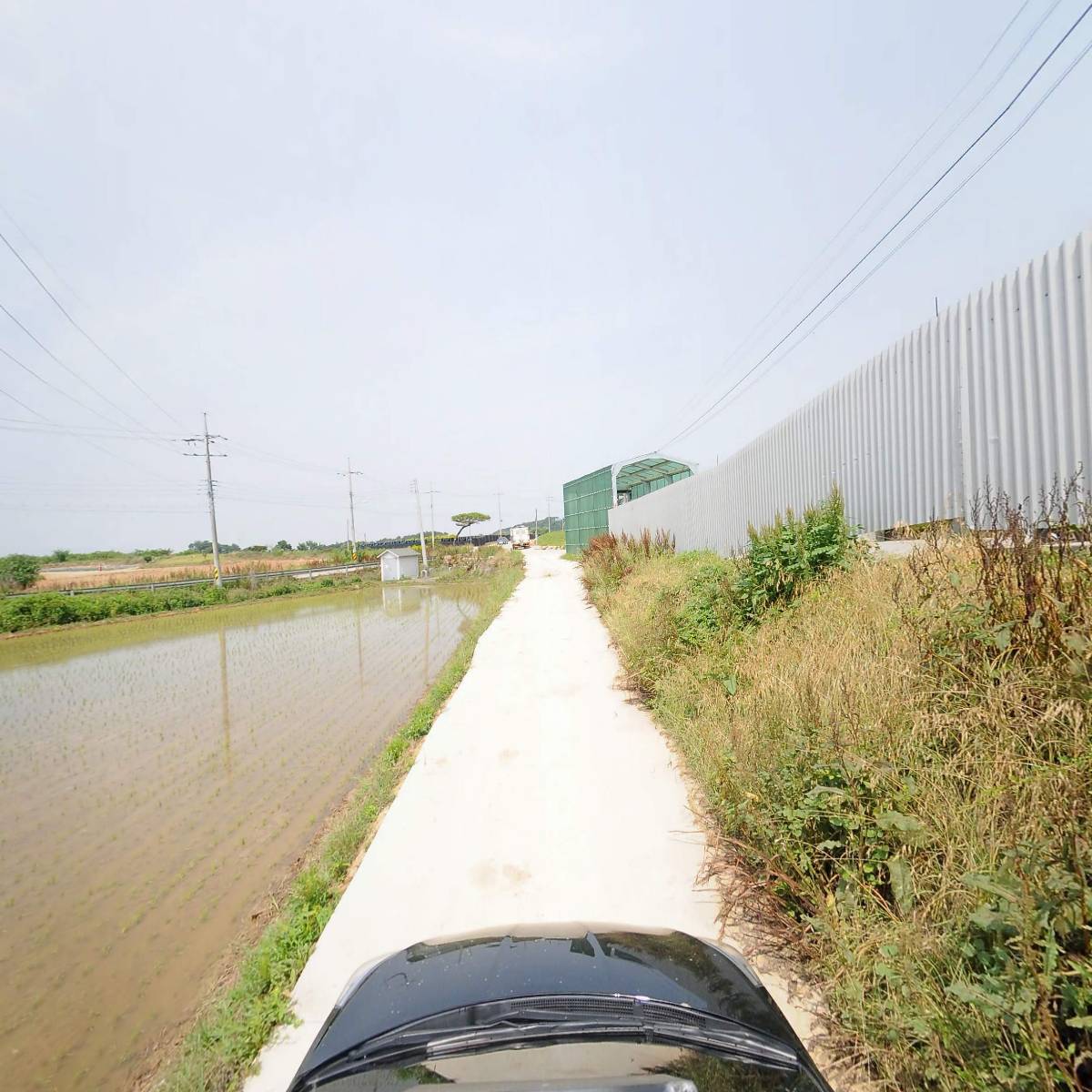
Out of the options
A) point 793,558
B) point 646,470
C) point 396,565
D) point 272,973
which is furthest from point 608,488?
point 272,973

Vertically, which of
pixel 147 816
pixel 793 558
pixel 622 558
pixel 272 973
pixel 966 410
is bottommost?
pixel 147 816

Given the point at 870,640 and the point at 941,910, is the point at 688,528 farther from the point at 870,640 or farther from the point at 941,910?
the point at 941,910

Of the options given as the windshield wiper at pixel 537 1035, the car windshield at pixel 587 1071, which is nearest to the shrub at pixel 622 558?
the windshield wiper at pixel 537 1035

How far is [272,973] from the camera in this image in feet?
9.47

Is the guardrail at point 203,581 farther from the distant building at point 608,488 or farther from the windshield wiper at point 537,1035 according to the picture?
the windshield wiper at point 537,1035

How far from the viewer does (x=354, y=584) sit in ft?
117

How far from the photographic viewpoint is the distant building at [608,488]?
2640 cm

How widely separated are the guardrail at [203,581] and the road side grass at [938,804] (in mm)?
30534

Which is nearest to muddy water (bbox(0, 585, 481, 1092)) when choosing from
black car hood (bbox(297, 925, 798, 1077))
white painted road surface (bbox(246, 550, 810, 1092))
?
white painted road surface (bbox(246, 550, 810, 1092))

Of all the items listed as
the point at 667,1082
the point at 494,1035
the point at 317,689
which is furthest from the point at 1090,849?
the point at 317,689

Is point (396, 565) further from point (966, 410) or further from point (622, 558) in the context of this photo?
point (966, 410)

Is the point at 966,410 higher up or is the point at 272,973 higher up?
the point at 966,410

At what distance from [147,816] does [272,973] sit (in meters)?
3.73

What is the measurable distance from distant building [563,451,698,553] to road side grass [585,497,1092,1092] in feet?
69.1
